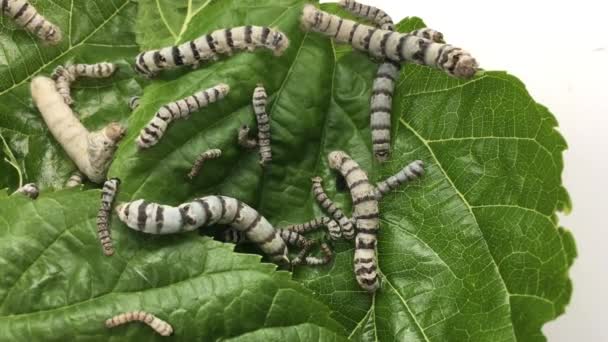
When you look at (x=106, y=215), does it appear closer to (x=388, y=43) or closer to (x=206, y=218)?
(x=206, y=218)

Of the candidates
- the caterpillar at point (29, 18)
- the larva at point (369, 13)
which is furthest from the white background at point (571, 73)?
the caterpillar at point (29, 18)

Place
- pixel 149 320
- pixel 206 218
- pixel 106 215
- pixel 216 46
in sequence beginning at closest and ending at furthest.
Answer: pixel 149 320, pixel 106 215, pixel 206 218, pixel 216 46

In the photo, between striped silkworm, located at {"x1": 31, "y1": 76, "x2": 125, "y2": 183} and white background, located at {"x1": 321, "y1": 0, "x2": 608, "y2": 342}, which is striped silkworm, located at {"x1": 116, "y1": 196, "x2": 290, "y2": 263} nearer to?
striped silkworm, located at {"x1": 31, "y1": 76, "x2": 125, "y2": 183}

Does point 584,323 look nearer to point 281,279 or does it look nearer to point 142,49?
point 281,279

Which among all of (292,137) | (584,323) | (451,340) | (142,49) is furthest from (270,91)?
(584,323)

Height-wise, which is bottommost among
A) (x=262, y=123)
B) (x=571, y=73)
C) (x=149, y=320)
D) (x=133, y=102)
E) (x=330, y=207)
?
(x=149, y=320)

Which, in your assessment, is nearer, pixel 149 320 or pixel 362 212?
pixel 149 320

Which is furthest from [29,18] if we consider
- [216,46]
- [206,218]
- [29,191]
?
[206,218]
